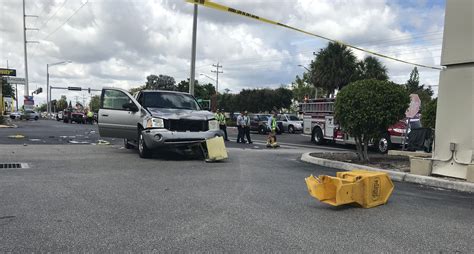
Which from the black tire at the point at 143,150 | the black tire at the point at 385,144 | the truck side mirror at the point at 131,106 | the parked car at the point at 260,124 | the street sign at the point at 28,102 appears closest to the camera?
the black tire at the point at 143,150

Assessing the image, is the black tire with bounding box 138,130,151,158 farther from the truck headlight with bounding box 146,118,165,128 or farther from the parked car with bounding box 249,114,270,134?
the parked car with bounding box 249,114,270,134

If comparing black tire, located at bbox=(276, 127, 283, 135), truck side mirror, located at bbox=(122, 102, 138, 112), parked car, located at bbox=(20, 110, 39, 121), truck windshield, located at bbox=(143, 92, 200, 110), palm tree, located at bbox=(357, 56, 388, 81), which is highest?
palm tree, located at bbox=(357, 56, 388, 81)

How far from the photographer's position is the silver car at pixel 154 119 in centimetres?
1180

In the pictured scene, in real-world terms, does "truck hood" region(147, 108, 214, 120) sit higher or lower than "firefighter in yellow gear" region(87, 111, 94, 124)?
higher

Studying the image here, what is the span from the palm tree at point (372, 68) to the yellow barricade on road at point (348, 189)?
39.1 meters

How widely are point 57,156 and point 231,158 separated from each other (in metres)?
4.78

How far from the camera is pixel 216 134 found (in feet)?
40.7

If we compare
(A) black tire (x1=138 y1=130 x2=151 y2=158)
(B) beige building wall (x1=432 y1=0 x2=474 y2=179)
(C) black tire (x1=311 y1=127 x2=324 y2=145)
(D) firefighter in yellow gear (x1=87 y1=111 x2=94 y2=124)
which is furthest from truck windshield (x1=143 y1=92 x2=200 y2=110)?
(D) firefighter in yellow gear (x1=87 y1=111 x2=94 y2=124)

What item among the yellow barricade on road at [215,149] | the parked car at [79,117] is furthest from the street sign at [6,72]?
the yellow barricade on road at [215,149]

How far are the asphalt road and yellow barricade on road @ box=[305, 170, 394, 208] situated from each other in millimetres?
157

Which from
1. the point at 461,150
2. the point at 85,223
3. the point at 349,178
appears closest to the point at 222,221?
the point at 85,223

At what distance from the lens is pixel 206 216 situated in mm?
5793

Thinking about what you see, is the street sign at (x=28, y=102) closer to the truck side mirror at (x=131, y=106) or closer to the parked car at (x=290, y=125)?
the parked car at (x=290, y=125)

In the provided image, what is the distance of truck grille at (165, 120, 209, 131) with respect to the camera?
1189 centimetres
